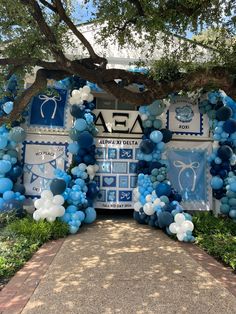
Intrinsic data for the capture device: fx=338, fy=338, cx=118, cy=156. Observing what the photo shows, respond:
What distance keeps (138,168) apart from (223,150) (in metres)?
2.04

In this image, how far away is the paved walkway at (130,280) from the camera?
3.55 meters

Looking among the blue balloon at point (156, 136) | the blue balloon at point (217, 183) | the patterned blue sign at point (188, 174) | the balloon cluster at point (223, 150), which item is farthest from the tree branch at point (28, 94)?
the blue balloon at point (217, 183)

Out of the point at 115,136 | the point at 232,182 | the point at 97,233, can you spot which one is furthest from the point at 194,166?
the point at 97,233

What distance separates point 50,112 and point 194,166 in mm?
3846

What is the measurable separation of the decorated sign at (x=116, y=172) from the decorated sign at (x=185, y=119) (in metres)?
1.05

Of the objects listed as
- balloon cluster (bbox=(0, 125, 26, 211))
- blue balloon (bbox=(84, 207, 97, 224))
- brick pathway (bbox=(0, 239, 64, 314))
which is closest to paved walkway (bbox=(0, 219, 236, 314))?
brick pathway (bbox=(0, 239, 64, 314))

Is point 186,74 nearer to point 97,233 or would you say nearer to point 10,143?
point 97,233

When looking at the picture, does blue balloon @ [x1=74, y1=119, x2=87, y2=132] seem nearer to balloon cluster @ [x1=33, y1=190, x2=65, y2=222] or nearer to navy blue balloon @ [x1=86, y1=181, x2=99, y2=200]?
navy blue balloon @ [x1=86, y1=181, x2=99, y2=200]

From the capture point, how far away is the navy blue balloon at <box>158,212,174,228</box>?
6.64 m

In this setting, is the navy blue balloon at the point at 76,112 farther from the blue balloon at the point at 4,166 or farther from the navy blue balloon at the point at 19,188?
the navy blue balloon at the point at 19,188

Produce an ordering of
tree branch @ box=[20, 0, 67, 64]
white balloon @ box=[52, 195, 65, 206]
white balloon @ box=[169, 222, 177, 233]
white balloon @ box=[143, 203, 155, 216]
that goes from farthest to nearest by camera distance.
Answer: white balloon @ box=[143, 203, 155, 216], white balloon @ box=[52, 195, 65, 206], white balloon @ box=[169, 222, 177, 233], tree branch @ box=[20, 0, 67, 64]

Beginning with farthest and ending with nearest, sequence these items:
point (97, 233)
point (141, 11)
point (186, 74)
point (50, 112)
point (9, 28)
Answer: point (50, 112) → point (97, 233) → point (9, 28) → point (141, 11) → point (186, 74)

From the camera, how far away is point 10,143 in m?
7.84

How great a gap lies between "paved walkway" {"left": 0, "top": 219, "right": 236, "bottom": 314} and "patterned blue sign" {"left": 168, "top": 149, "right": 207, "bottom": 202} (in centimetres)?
231
